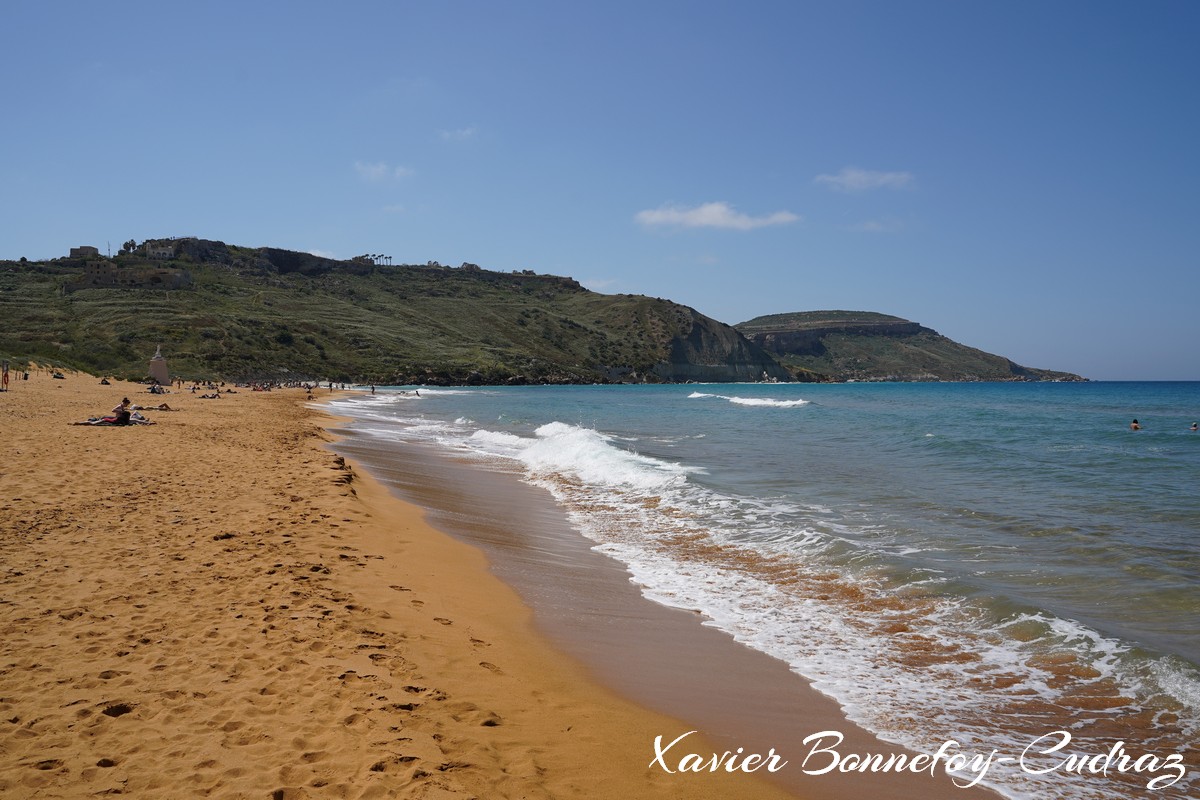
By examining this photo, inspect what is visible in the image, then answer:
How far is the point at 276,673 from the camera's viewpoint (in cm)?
452

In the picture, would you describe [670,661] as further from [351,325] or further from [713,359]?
[713,359]

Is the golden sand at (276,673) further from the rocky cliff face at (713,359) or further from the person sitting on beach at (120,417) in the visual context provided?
the rocky cliff face at (713,359)

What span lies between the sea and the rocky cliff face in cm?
12138

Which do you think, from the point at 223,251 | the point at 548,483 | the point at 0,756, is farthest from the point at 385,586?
the point at 223,251

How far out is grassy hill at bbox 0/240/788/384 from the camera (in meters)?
75.4

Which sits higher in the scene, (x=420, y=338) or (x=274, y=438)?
(x=420, y=338)

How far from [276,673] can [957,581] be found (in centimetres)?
688

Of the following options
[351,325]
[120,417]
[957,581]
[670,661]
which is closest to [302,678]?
[670,661]

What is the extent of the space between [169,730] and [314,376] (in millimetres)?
88433

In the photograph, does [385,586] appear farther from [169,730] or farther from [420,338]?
[420,338]

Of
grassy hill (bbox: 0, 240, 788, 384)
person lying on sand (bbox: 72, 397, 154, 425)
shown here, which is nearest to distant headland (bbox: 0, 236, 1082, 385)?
grassy hill (bbox: 0, 240, 788, 384)

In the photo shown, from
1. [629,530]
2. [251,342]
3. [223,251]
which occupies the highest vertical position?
[223,251]

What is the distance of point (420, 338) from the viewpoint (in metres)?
118

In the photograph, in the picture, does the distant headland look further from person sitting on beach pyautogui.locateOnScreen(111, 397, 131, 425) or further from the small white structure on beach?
person sitting on beach pyautogui.locateOnScreen(111, 397, 131, 425)
